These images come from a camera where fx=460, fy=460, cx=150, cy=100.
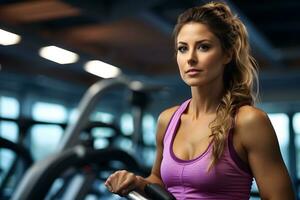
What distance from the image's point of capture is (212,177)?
1006 mm

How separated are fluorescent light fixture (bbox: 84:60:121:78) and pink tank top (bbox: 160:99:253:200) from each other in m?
5.31

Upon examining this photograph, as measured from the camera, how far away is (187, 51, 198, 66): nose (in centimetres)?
108

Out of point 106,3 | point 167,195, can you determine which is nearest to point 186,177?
point 167,195

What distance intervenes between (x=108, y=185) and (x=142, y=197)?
0.30 feet

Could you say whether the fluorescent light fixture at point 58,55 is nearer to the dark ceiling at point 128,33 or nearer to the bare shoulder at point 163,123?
the dark ceiling at point 128,33

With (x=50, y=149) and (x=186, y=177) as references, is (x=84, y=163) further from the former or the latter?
(x=50, y=149)

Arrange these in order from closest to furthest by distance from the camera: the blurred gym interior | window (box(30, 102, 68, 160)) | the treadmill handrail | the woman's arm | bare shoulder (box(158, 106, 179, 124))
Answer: the woman's arm < bare shoulder (box(158, 106, 179, 124)) < the treadmill handrail < the blurred gym interior < window (box(30, 102, 68, 160))

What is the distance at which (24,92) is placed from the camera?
768 cm

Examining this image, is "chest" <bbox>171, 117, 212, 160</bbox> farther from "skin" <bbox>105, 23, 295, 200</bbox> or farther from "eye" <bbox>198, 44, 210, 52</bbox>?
"eye" <bbox>198, 44, 210, 52</bbox>

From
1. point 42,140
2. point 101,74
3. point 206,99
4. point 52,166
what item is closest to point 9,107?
point 42,140

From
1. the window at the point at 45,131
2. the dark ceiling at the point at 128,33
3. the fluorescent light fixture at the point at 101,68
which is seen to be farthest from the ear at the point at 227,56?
the window at the point at 45,131

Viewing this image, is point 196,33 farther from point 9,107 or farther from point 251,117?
point 9,107

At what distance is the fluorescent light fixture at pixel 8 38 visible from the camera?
476cm

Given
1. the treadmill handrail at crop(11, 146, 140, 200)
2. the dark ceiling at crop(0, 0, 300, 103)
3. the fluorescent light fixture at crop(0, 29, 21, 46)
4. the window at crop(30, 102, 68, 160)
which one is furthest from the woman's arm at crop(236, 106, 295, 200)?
the window at crop(30, 102, 68, 160)
